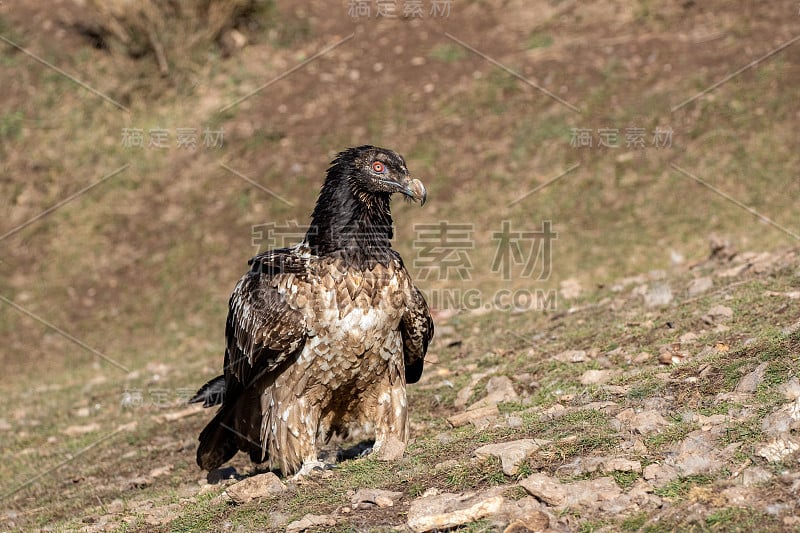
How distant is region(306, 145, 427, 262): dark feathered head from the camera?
802cm

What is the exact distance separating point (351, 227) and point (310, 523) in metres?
2.65

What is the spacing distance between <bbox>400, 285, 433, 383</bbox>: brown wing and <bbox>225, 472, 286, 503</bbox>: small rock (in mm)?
1768

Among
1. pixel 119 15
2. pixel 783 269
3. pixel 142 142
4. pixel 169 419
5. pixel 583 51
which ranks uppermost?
pixel 119 15

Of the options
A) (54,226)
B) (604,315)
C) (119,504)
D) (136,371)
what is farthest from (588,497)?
(54,226)

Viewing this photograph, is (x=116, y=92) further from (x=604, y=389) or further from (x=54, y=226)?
(x=604, y=389)

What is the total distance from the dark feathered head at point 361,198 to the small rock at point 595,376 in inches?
88.5

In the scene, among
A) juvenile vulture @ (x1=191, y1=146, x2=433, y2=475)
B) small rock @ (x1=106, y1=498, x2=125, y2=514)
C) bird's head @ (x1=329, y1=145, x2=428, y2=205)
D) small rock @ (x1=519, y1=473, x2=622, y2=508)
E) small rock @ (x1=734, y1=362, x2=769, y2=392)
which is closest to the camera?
small rock @ (x1=519, y1=473, x2=622, y2=508)

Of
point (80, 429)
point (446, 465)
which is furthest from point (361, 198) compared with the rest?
point (80, 429)

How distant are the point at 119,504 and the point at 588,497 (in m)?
4.87

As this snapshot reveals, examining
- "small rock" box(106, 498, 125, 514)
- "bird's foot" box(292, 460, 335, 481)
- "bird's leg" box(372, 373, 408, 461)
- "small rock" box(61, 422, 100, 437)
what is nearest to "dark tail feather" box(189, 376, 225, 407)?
"small rock" box(106, 498, 125, 514)

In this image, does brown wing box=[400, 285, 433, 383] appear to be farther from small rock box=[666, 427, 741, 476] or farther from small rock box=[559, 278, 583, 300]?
small rock box=[559, 278, 583, 300]

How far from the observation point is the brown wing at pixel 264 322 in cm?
782

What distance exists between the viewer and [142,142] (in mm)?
23047

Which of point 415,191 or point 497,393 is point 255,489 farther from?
point 497,393
